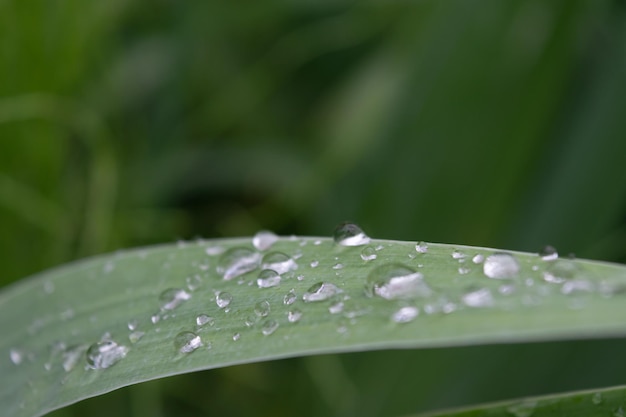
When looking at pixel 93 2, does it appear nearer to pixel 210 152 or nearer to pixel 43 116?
pixel 43 116

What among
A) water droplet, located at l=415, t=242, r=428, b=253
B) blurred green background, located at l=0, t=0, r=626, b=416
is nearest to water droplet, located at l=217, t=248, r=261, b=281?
water droplet, located at l=415, t=242, r=428, b=253

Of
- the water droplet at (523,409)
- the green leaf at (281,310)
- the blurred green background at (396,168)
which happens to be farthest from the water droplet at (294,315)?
the blurred green background at (396,168)

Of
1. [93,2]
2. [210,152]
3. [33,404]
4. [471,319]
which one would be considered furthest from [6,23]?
[471,319]

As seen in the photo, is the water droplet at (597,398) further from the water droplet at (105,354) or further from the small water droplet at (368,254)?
the water droplet at (105,354)

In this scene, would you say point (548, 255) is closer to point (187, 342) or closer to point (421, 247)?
point (421, 247)

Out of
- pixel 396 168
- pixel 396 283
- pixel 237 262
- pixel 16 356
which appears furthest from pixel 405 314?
pixel 396 168

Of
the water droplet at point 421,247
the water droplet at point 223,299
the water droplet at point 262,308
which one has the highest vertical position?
the water droplet at point 421,247
